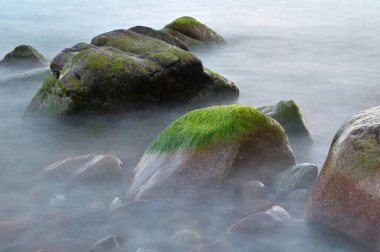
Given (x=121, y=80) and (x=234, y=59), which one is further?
(x=234, y=59)

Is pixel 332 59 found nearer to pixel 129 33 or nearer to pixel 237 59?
pixel 237 59

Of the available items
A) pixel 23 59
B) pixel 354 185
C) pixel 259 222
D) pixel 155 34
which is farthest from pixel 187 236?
pixel 23 59

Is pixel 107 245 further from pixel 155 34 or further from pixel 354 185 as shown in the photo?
pixel 155 34

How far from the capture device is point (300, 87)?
1211cm

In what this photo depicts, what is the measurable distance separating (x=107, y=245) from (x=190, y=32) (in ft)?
40.1

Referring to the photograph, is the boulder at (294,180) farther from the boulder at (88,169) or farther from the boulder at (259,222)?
the boulder at (88,169)

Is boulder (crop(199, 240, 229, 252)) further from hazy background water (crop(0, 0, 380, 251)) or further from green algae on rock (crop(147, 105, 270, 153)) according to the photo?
green algae on rock (crop(147, 105, 270, 153))

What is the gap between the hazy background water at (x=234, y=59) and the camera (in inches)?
336

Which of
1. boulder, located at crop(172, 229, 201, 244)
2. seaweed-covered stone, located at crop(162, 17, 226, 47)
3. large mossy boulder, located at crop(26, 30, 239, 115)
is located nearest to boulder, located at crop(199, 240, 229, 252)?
boulder, located at crop(172, 229, 201, 244)

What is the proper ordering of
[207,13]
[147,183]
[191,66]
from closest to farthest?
[147,183] < [191,66] < [207,13]

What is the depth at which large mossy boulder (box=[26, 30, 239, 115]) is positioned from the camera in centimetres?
902

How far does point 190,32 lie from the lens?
16703 mm

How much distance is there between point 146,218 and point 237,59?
10.3m

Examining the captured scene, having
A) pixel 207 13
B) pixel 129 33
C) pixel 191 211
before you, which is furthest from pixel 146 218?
pixel 207 13
